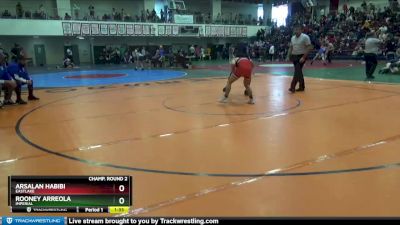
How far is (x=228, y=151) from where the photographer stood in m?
4.61

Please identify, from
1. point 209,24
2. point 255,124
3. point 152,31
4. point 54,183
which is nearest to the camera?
point 54,183

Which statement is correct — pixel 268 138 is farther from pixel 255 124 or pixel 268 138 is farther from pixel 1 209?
pixel 1 209

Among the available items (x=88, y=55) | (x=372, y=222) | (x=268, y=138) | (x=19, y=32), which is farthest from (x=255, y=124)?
(x=88, y=55)

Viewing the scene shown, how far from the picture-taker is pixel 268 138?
17.0 ft

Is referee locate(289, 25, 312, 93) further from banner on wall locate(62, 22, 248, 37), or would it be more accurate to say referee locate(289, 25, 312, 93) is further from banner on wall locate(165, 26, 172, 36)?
banner on wall locate(165, 26, 172, 36)

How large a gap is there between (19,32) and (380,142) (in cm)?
2788

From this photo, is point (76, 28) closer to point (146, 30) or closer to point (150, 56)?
point (146, 30)

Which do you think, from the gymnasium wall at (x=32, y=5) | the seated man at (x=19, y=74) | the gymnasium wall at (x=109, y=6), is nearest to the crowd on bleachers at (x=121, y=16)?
the gymnasium wall at (x=109, y=6)

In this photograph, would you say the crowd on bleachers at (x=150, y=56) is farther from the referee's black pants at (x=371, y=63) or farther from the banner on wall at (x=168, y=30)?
the referee's black pants at (x=371, y=63)
